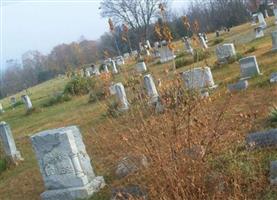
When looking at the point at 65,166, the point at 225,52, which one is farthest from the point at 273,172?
the point at 225,52

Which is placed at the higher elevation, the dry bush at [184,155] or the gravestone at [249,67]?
the dry bush at [184,155]

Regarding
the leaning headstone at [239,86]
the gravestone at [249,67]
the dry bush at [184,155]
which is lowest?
the leaning headstone at [239,86]

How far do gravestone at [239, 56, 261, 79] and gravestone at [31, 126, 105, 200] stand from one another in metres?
6.94

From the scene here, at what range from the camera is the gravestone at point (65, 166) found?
313 inches

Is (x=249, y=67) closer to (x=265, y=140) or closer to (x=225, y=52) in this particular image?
(x=225, y=52)

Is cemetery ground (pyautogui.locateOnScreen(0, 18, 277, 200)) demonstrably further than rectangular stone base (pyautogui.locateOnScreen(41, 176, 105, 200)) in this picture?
No

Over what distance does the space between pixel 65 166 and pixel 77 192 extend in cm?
49

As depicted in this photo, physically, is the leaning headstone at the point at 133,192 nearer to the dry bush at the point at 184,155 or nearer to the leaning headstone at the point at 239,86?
Answer: the dry bush at the point at 184,155

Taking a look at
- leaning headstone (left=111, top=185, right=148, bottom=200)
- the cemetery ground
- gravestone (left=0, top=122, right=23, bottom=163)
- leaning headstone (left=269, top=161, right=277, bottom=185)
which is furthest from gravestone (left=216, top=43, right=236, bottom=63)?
leaning headstone (left=269, top=161, right=277, bottom=185)

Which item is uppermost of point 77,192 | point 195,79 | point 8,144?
point 195,79

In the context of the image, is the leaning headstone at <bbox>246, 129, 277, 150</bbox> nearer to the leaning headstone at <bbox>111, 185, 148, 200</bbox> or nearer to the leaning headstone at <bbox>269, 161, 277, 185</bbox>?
the leaning headstone at <bbox>269, 161, 277, 185</bbox>

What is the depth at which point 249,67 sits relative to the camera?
44.7ft

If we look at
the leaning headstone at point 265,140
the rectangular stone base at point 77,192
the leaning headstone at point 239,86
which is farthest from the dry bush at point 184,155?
the leaning headstone at point 239,86

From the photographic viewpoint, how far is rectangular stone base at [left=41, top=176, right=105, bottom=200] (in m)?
7.87
